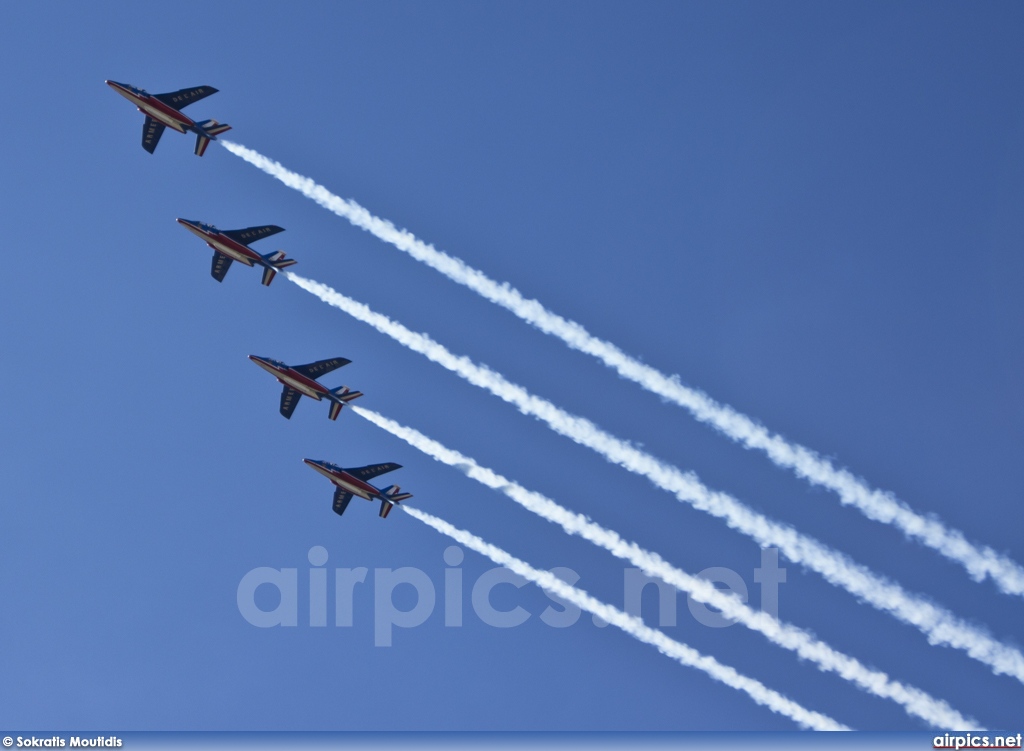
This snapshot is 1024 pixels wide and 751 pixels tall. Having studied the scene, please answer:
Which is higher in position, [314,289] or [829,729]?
[314,289]

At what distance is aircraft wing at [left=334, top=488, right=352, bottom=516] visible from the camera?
91188mm

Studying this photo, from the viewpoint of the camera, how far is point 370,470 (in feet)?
292

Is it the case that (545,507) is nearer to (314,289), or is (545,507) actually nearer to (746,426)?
(746,426)

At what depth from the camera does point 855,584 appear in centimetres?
7775

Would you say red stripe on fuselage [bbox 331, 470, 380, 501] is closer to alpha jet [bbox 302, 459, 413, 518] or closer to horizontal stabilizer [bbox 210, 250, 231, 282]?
alpha jet [bbox 302, 459, 413, 518]

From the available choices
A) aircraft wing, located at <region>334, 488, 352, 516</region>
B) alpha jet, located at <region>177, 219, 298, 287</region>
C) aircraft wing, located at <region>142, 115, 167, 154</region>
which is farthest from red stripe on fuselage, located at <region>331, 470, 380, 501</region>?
aircraft wing, located at <region>142, 115, 167, 154</region>

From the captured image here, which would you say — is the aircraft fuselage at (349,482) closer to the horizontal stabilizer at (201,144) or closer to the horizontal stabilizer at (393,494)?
the horizontal stabilizer at (393,494)

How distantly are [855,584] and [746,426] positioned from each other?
12071mm

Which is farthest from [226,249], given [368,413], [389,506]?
[389,506]

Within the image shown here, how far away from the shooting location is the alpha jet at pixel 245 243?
86.1 metres

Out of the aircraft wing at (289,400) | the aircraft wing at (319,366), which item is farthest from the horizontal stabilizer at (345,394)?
the aircraft wing at (289,400)

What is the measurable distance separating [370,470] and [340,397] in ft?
19.5

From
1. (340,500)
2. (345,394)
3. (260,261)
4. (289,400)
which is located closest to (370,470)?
(340,500)

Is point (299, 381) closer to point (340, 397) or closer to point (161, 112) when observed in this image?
point (340, 397)
